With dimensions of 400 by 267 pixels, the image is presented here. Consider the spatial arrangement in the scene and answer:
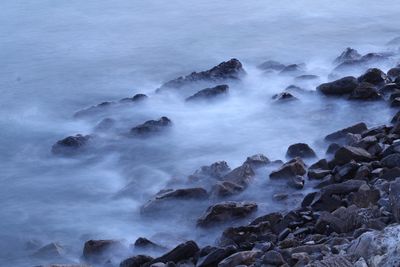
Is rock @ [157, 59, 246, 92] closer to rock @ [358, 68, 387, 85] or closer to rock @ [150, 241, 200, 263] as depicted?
rock @ [358, 68, 387, 85]

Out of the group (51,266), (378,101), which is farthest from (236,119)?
(51,266)

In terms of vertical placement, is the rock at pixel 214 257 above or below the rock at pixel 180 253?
above

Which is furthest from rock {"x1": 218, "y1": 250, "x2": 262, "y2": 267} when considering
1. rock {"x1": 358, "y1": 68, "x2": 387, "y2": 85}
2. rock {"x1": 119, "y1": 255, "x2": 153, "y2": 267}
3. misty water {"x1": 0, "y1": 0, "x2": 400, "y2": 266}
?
rock {"x1": 358, "y1": 68, "x2": 387, "y2": 85}

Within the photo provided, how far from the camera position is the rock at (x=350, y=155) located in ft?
19.5

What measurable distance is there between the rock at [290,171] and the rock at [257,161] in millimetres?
334

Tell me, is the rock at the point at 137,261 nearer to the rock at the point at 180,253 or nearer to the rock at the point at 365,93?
the rock at the point at 180,253

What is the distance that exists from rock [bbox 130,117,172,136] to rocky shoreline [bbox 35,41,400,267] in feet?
0.03

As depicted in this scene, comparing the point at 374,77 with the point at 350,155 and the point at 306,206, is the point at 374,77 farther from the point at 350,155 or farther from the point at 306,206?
the point at 306,206

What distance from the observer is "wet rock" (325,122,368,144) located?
22.5 feet

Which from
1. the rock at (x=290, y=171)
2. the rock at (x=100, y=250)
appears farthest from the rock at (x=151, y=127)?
the rock at (x=100, y=250)

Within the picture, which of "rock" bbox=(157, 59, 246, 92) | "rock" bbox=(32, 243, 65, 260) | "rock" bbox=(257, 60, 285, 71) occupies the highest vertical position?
"rock" bbox=(157, 59, 246, 92)

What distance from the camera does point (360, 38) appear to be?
1111 centimetres

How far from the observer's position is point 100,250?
5422 mm

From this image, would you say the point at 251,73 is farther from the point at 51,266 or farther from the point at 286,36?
the point at 51,266
